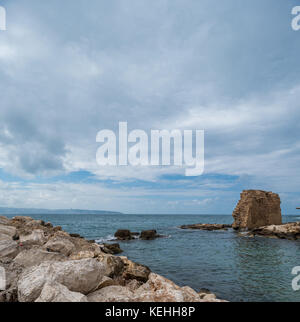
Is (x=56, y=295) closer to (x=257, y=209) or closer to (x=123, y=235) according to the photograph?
(x=123, y=235)

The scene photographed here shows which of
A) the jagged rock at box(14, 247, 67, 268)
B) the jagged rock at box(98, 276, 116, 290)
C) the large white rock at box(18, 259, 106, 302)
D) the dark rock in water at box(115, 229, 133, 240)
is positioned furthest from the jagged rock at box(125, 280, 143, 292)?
the dark rock in water at box(115, 229, 133, 240)

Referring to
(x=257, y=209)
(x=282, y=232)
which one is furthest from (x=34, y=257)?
(x=257, y=209)

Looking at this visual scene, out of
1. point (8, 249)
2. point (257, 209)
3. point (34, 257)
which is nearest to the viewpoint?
point (34, 257)

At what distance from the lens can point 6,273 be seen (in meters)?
5.96

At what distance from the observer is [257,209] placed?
53844 millimetres

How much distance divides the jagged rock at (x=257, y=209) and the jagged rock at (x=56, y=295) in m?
54.8

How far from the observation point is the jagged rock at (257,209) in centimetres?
5331

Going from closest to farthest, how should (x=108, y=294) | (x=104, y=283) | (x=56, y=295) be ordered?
(x=56, y=295), (x=108, y=294), (x=104, y=283)

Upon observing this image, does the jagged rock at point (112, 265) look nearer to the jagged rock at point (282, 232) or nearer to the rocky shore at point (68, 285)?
the rocky shore at point (68, 285)

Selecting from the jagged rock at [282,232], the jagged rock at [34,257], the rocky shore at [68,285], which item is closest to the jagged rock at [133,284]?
the rocky shore at [68,285]

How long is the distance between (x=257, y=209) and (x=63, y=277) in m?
56.4
